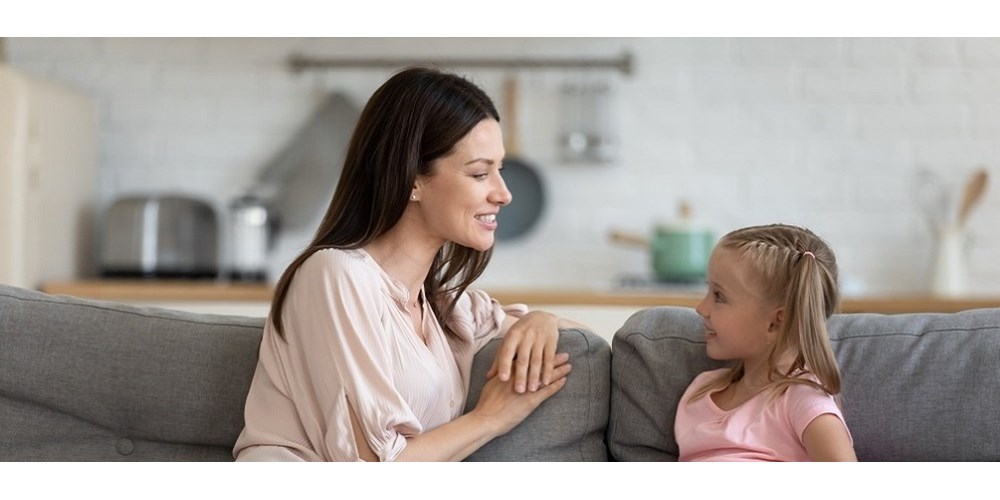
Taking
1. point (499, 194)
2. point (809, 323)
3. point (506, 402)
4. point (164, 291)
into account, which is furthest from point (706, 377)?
point (164, 291)

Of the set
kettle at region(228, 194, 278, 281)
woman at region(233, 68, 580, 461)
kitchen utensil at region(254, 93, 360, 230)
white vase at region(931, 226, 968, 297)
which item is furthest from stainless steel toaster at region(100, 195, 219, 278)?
white vase at region(931, 226, 968, 297)

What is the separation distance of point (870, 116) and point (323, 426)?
10.1ft

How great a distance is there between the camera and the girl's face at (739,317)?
1.91m

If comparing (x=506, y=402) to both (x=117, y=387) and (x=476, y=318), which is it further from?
(x=117, y=387)

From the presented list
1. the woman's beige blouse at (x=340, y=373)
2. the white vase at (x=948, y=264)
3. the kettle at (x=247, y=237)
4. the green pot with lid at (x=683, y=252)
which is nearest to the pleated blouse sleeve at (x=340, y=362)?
the woman's beige blouse at (x=340, y=373)

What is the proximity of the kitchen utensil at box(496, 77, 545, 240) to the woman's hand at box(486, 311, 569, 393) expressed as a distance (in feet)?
7.69

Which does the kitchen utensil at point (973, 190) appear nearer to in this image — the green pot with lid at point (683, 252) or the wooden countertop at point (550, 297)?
the wooden countertop at point (550, 297)

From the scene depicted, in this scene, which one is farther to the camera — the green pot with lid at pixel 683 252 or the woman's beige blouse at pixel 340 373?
the green pot with lid at pixel 683 252

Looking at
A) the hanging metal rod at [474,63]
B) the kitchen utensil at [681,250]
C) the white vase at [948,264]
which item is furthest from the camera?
the hanging metal rod at [474,63]

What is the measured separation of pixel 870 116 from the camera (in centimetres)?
430

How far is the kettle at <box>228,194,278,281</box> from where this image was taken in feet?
Answer: 13.8

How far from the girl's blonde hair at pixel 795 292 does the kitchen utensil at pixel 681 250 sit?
2007 mm

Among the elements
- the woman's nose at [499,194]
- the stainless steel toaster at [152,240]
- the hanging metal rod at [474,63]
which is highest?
the hanging metal rod at [474,63]
